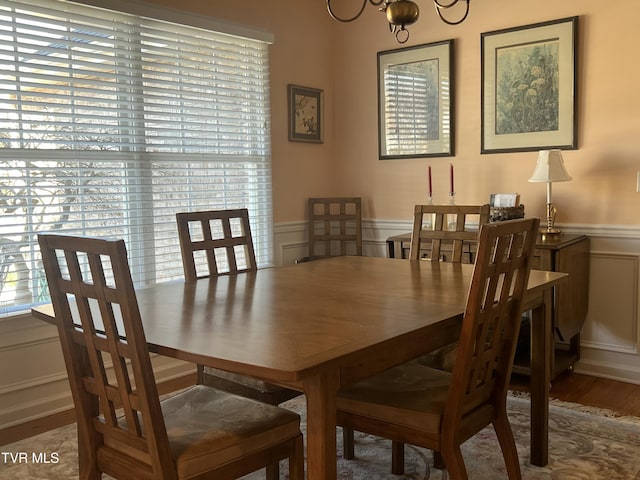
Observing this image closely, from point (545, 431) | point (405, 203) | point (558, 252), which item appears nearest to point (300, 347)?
point (545, 431)

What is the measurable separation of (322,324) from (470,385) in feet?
1.66

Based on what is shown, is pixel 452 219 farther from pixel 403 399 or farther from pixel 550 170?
pixel 403 399

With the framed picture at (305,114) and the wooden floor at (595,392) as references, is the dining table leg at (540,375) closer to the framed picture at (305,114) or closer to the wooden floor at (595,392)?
the wooden floor at (595,392)

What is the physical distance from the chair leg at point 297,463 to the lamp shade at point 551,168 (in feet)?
7.32

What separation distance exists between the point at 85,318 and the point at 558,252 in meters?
2.45

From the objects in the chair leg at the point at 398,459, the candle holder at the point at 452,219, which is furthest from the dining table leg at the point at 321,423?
the candle holder at the point at 452,219

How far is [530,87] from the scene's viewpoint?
3736mm

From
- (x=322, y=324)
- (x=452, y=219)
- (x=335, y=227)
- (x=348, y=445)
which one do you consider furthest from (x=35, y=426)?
(x=452, y=219)

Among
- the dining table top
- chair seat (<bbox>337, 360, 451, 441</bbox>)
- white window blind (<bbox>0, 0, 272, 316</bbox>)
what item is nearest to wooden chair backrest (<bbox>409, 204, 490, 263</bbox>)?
the dining table top

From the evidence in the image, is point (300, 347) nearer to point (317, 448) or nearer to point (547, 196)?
point (317, 448)

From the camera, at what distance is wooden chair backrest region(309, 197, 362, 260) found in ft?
14.6

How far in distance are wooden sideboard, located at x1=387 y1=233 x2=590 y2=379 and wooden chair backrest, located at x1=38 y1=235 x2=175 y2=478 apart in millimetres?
2268

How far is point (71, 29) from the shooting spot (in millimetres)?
3100

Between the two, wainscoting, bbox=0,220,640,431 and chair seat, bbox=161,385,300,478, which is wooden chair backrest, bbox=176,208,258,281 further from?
wainscoting, bbox=0,220,640,431
